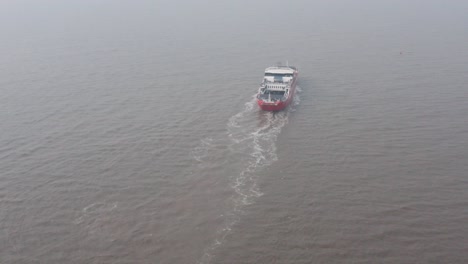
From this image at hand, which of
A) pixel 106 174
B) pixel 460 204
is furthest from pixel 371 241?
pixel 106 174

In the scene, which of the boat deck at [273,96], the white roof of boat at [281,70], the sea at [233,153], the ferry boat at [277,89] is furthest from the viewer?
the white roof of boat at [281,70]

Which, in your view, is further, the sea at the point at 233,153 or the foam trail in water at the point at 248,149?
the foam trail in water at the point at 248,149

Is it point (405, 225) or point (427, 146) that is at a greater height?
point (427, 146)

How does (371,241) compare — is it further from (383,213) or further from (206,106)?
(206,106)

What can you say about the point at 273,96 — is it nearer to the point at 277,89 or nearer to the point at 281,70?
the point at 277,89

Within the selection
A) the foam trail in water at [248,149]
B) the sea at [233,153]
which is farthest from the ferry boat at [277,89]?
the sea at [233,153]

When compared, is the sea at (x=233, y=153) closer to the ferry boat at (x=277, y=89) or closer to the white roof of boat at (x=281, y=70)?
the ferry boat at (x=277, y=89)

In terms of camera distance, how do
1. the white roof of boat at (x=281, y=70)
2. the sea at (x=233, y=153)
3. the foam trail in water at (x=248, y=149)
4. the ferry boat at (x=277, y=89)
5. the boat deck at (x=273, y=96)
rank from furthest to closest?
the white roof of boat at (x=281, y=70) < the boat deck at (x=273, y=96) < the ferry boat at (x=277, y=89) < the foam trail in water at (x=248, y=149) < the sea at (x=233, y=153)
